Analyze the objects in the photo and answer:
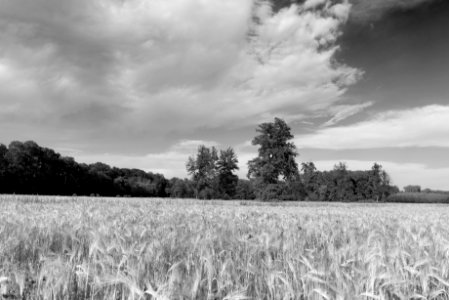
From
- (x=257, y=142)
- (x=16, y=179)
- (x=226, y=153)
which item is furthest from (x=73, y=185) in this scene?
(x=257, y=142)

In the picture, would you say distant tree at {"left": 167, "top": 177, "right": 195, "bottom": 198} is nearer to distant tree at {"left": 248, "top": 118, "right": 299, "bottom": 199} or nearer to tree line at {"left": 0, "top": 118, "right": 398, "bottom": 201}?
tree line at {"left": 0, "top": 118, "right": 398, "bottom": 201}

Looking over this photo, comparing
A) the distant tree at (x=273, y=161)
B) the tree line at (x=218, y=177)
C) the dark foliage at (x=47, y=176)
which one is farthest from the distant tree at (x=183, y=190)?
the distant tree at (x=273, y=161)

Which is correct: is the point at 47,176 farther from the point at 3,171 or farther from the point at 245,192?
the point at 245,192

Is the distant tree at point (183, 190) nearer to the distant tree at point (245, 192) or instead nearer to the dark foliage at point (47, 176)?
the distant tree at point (245, 192)

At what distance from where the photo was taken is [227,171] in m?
74.9

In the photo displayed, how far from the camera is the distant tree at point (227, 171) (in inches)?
2926

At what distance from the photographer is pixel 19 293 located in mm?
1851

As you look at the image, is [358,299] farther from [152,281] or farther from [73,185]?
[73,185]

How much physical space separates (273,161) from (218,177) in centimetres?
2397

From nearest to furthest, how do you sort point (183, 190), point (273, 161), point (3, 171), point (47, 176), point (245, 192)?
1. point (273, 161)
2. point (3, 171)
3. point (47, 176)
4. point (183, 190)
5. point (245, 192)

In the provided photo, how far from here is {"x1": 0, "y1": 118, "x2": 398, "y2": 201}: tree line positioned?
170 ft

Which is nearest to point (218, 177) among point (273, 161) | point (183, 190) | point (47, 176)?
point (183, 190)

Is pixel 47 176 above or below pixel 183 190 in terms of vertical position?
above

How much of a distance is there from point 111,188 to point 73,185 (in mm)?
13967
